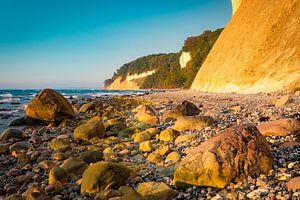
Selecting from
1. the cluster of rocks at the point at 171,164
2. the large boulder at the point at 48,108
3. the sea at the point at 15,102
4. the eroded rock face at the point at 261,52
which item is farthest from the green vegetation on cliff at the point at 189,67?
the cluster of rocks at the point at 171,164

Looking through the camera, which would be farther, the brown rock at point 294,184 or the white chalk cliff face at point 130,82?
the white chalk cliff face at point 130,82

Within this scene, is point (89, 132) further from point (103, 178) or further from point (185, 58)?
point (185, 58)

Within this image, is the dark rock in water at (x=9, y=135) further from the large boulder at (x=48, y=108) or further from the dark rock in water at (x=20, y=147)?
the large boulder at (x=48, y=108)

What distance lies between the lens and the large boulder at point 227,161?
162 inches

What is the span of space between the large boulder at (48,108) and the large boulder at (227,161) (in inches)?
415

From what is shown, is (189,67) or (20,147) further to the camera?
(189,67)

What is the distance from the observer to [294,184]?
3.48 metres

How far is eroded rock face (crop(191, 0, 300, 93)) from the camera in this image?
19844 mm

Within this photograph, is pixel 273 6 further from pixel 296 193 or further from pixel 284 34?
pixel 296 193

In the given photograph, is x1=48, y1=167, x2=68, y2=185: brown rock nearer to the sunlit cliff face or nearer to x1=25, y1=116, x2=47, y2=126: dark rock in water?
x1=25, y1=116, x2=47, y2=126: dark rock in water

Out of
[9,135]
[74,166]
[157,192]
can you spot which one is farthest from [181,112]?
[157,192]

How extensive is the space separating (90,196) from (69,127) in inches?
322

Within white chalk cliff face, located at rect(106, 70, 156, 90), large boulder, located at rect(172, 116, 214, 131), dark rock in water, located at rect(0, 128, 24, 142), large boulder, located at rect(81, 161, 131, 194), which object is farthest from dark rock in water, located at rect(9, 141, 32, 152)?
white chalk cliff face, located at rect(106, 70, 156, 90)

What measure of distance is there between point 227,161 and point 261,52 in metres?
21.5
